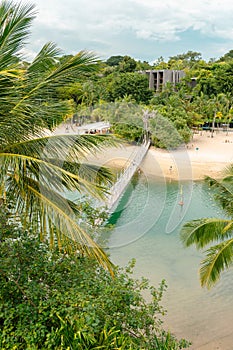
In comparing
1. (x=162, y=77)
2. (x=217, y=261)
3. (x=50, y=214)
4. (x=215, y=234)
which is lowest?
(x=217, y=261)

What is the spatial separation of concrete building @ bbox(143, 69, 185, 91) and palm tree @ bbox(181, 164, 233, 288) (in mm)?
33303

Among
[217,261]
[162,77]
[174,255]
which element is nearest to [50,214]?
[217,261]

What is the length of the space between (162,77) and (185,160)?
21.0m

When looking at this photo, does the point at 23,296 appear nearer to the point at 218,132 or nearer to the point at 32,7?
the point at 32,7

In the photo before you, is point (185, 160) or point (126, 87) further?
point (126, 87)

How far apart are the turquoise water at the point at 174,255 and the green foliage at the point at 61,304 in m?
1.77

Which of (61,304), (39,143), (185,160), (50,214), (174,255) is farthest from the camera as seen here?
(185,160)

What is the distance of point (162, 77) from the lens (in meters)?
40.2

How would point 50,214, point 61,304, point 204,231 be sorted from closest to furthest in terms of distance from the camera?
point 61,304 < point 50,214 < point 204,231

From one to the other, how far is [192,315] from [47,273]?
4.46 meters

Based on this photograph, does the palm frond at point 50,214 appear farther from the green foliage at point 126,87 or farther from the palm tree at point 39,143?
the green foliage at point 126,87

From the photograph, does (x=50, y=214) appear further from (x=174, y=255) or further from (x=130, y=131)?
(x=130, y=131)

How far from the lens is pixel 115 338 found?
283 cm

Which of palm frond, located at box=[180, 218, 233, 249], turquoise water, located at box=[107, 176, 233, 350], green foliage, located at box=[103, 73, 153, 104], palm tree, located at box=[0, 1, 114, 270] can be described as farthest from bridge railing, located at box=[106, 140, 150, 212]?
green foliage, located at box=[103, 73, 153, 104]
